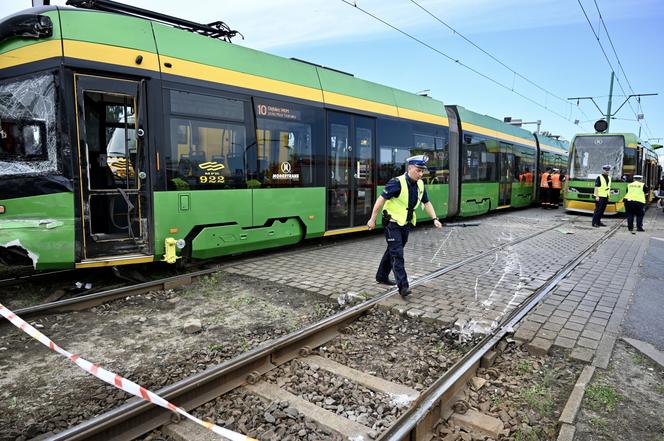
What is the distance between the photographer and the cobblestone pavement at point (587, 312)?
174 inches

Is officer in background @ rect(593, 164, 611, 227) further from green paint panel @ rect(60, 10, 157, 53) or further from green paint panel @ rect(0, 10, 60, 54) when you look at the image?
green paint panel @ rect(0, 10, 60, 54)

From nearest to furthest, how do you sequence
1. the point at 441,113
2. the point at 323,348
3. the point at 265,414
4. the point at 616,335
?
the point at 265,414, the point at 323,348, the point at 616,335, the point at 441,113

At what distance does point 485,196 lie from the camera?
53.1 feet

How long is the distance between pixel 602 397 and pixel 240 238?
5.52 m

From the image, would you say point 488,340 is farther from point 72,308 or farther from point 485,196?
point 485,196

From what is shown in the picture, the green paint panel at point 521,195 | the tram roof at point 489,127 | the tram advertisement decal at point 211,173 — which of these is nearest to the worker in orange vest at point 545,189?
the green paint panel at point 521,195

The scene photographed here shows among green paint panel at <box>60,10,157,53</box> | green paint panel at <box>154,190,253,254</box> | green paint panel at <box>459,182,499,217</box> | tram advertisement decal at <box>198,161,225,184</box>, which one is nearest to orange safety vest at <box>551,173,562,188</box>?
green paint panel at <box>459,182,499,217</box>

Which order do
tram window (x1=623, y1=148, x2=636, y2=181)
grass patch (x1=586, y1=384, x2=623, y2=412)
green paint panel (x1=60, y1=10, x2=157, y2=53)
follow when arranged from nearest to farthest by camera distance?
grass patch (x1=586, y1=384, x2=623, y2=412) < green paint panel (x1=60, y1=10, x2=157, y2=53) < tram window (x1=623, y1=148, x2=636, y2=181)

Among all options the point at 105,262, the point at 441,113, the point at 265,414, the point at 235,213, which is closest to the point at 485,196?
the point at 441,113

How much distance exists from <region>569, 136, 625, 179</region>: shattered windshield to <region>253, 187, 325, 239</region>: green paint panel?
45.7 ft

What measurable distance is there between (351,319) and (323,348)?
747 millimetres

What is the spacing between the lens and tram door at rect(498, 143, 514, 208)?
17.3 metres

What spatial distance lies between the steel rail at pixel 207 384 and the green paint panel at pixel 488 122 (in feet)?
36.3

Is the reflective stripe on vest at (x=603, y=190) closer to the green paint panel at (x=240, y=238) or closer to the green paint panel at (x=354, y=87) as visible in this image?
the green paint panel at (x=354, y=87)
